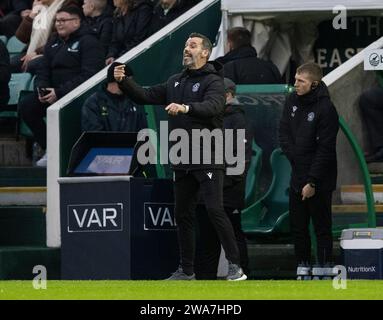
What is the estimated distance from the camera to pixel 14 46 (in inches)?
867

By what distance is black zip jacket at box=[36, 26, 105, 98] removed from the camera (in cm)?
1933

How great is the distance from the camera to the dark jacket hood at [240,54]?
1828 cm

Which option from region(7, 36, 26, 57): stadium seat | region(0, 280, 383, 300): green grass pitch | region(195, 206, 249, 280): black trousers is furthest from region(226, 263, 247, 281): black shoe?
region(7, 36, 26, 57): stadium seat

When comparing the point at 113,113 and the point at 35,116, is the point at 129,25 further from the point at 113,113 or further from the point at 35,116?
the point at 113,113

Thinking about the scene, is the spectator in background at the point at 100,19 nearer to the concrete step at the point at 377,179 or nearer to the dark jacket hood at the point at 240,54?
the dark jacket hood at the point at 240,54

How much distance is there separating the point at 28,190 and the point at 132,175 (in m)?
2.88

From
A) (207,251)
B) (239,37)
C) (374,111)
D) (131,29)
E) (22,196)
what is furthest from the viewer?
(131,29)

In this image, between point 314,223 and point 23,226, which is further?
point 23,226

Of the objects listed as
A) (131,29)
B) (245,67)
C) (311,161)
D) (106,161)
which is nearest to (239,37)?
(245,67)

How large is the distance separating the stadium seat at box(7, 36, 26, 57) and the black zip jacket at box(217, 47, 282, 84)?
416cm

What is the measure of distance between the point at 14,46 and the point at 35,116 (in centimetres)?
270

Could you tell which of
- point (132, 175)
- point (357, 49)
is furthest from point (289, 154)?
point (357, 49)

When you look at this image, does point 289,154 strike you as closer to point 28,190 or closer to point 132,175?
point 132,175

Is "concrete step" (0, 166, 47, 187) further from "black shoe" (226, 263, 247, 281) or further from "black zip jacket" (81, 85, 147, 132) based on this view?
"black shoe" (226, 263, 247, 281)
